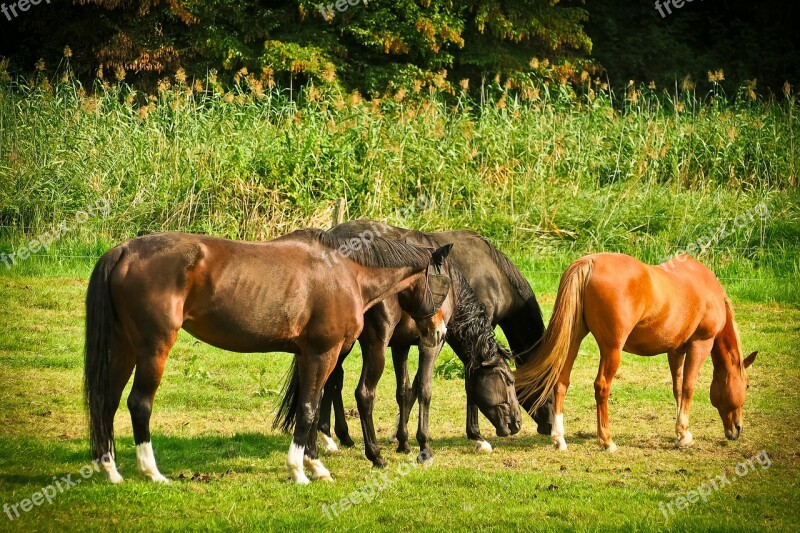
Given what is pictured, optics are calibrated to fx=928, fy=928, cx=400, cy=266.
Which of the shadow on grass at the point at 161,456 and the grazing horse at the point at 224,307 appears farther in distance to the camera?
the shadow on grass at the point at 161,456

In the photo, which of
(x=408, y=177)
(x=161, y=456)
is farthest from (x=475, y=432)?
(x=408, y=177)

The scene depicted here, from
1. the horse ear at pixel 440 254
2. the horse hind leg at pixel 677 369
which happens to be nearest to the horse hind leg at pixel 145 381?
the horse ear at pixel 440 254

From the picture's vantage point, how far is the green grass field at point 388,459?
5.55m

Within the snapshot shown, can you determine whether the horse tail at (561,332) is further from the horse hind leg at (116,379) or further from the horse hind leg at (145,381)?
the horse hind leg at (116,379)

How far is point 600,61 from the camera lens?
23.4 metres

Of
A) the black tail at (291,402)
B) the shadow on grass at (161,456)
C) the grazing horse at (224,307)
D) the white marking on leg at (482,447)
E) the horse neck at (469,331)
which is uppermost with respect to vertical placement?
the grazing horse at (224,307)

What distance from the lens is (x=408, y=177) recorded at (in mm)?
14031

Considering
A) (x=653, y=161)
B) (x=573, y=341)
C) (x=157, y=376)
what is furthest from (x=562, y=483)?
(x=653, y=161)

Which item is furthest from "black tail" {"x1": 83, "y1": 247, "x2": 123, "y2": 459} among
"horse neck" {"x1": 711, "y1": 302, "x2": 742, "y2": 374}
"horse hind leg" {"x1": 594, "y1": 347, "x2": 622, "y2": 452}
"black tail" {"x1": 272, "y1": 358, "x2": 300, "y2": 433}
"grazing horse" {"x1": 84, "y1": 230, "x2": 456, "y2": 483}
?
"horse neck" {"x1": 711, "y1": 302, "x2": 742, "y2": 374}

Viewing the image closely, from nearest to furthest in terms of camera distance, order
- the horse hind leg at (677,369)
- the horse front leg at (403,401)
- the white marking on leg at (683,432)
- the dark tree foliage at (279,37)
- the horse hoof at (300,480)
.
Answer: the horse hoof at (300,480) → the horse front leg at (403,401) → the white marking on leg at (683,432) → the horse hind leg at (677,369) → the dark tree foliage at (279,37)

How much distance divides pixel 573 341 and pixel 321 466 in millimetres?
2380

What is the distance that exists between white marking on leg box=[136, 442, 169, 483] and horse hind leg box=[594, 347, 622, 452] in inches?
135

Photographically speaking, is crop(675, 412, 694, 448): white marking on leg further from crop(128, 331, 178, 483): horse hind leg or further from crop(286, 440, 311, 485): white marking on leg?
crop(128, 331, 178, 483): horse hind leg

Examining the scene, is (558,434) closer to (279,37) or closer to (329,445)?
(329,445)
